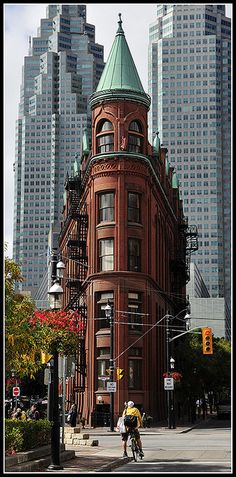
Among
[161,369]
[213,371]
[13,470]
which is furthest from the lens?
[213,371]

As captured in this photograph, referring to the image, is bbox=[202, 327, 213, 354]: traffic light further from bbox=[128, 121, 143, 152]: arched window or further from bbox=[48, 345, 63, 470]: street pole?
bbox=[48, 345, 63, 470]: street pole

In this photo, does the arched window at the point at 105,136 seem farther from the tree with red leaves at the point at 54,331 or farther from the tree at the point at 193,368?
the tree with red leaves at the point at 54,331

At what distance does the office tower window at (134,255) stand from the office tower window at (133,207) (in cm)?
169

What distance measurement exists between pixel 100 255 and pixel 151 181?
8040 millimetres

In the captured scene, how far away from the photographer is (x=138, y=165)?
2464 inches

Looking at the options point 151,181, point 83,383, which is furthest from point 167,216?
point 83,383

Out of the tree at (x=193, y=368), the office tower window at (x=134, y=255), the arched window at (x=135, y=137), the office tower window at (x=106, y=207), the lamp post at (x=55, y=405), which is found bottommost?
the tree at (x=193, y=368)

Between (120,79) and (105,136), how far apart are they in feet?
14.5

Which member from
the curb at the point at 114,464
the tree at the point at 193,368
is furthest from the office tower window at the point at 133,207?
the curb at the point at 114,464

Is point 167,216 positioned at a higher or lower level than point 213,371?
higher

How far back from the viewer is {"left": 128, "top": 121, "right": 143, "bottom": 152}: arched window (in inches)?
2458

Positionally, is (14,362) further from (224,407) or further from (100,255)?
(224,407)

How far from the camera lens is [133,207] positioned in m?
62.6

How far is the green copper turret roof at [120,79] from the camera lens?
61.8 m
